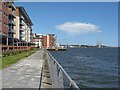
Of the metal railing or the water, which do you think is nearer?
the metal railing

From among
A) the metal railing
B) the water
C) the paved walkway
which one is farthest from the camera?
the water

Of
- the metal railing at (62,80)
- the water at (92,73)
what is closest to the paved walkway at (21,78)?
the metal railing at (62,80)

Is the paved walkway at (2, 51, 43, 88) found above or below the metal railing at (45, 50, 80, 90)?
below

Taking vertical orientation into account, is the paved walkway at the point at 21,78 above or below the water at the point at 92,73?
above

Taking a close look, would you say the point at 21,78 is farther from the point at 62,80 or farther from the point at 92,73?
the point at 92,73

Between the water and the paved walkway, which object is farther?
the water

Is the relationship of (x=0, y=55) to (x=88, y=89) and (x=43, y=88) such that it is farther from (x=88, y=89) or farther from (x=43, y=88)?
(x=43, y=88)

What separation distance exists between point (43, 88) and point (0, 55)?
110ft

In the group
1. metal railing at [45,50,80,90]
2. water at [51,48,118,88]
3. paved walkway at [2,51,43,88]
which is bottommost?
water at [51,48,118,88]

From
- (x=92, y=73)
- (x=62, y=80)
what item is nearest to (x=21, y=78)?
(x=62, y=80)

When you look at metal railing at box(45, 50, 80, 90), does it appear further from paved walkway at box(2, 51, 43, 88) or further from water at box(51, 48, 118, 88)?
water at box(51, 48, 118, 88)

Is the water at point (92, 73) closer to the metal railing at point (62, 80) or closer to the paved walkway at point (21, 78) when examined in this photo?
the paved walkway at point (21, 78)

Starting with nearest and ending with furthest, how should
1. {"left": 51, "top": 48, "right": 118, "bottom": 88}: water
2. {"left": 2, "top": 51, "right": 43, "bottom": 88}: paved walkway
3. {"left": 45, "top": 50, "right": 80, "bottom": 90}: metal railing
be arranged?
{"left": 45, "top": 50, "right": 80, "bottom": 90}: metal railing → {"left": 2, "top": 51, "right": 43, "bottom": 88}: paved walkway → {"left": 51, "top": 48, "right": 118, "bottom": 88}: water

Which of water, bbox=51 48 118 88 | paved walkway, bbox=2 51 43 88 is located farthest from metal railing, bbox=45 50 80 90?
water, bbox=51 48 118 88
